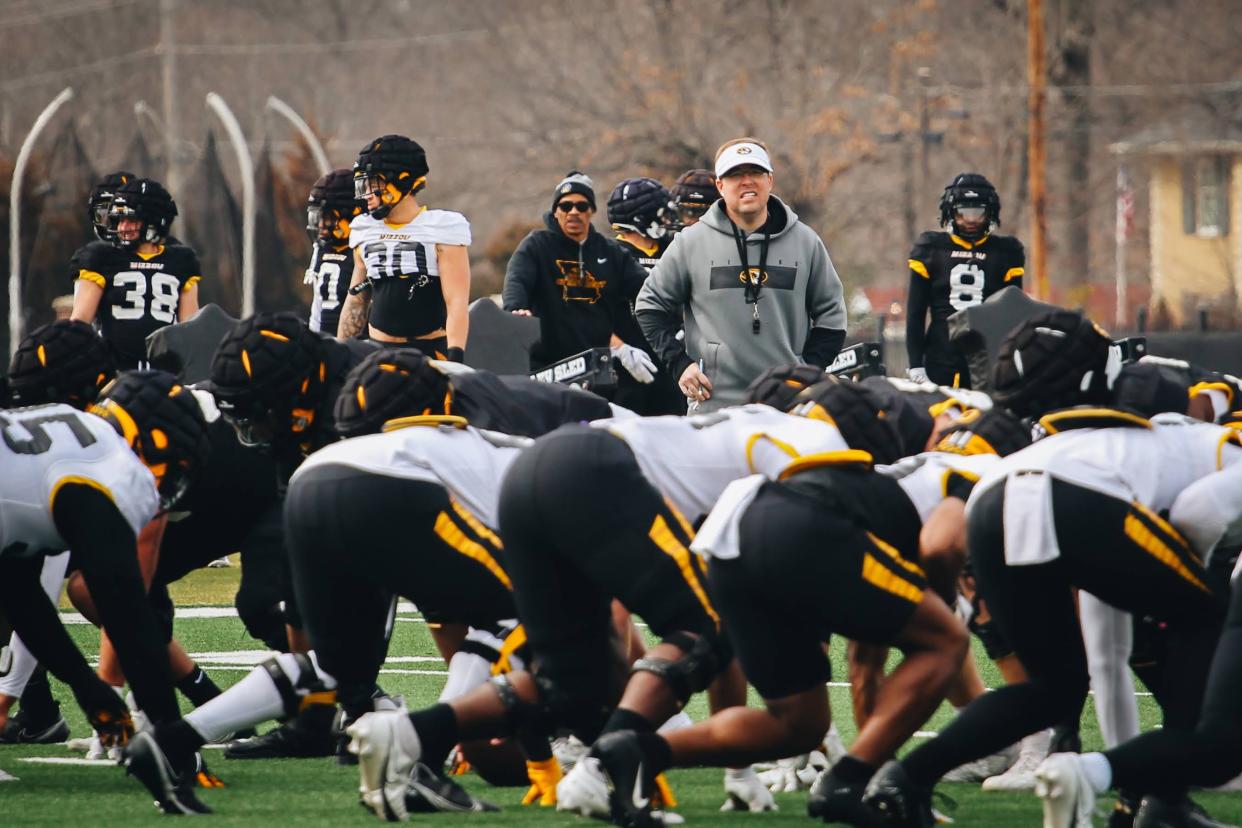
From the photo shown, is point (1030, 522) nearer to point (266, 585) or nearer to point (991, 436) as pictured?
point (991, 436)

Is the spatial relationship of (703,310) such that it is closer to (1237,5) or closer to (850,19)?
(850,19)

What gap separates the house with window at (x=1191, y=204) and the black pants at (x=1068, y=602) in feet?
130

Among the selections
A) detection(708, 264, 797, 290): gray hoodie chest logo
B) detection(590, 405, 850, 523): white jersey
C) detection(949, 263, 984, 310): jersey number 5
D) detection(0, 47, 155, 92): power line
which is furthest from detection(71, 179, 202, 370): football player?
detection(0, 47, 155, 92): power line

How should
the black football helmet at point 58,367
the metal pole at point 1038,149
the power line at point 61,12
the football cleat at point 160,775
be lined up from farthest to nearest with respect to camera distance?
the power line at point 61,12
the metal pole at point 1038,149
the black football helmet at point 58,367
the football cleat at point 160,775

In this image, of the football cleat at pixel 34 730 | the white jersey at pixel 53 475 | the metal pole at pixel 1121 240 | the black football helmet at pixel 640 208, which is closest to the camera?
the white jersey at pixel 53 475

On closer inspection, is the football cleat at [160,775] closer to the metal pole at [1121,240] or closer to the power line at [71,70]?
the metal pole at [1121,240]

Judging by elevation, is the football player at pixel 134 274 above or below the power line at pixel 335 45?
below

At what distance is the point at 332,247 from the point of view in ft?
33.8

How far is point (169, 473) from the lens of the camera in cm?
642

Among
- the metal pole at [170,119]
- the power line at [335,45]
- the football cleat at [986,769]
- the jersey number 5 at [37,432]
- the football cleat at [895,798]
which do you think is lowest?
the football cleat at [986,769]

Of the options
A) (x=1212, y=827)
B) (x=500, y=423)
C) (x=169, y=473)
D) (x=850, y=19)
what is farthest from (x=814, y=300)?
(x=850, y=19)

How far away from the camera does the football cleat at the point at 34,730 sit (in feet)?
24.7

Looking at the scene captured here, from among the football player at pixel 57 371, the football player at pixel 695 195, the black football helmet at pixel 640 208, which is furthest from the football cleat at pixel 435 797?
the black football helmet at pixel 640 208

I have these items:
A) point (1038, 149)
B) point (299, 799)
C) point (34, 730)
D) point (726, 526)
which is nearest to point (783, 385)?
point (726, 526)
